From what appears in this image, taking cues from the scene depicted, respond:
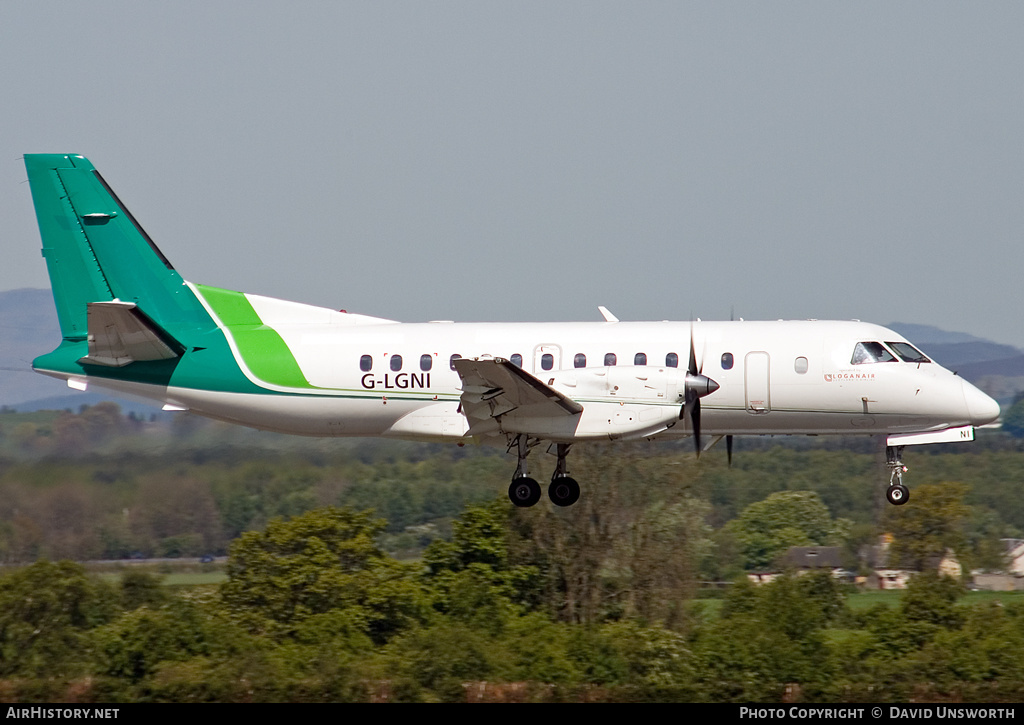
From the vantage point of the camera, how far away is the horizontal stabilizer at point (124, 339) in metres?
19.6

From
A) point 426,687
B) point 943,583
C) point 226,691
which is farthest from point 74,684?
point 943,583

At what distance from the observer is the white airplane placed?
62.3 ft

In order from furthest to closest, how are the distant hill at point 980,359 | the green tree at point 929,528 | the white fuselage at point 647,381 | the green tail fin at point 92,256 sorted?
the distant hill at point 980,359 < the green tree at point 929,528 < the green tail fin at point 92,256 < the white fuselage at point 647,381

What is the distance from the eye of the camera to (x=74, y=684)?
30781 millimetres

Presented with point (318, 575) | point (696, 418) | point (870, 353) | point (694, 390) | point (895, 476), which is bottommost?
point (318, 575)

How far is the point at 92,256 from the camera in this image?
21.4 meters

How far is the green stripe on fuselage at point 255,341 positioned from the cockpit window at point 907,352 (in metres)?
9.67

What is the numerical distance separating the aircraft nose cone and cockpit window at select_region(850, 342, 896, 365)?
1.36 meters

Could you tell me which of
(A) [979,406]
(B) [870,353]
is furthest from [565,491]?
(A) [979,406]

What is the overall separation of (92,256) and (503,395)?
811cm

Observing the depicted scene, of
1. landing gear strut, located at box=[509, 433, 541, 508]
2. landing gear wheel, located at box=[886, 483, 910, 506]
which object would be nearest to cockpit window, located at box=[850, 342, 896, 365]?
landing gear wheel, located at box=[886, 483, 910, 506]

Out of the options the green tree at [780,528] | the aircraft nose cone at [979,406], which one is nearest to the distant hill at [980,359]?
the green tree at [780,528]

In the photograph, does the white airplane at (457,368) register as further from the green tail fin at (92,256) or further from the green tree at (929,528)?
the green tree at (929,528)

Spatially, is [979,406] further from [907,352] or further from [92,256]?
[92,256]
